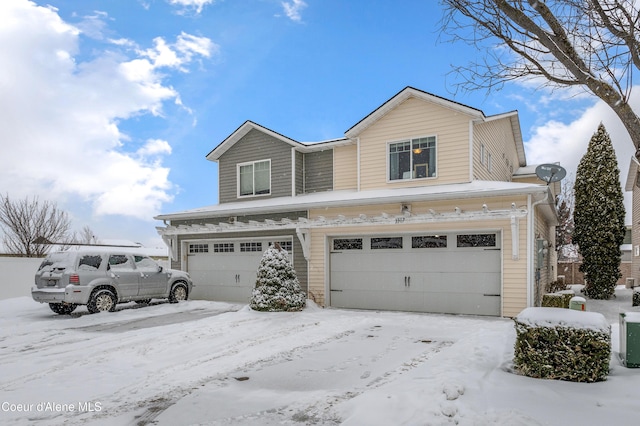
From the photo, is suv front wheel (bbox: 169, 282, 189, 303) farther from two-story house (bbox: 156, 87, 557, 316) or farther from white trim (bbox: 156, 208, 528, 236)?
white trim (bbox: 156, 208, 528, 236)

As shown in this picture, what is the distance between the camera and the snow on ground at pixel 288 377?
14.9 ft

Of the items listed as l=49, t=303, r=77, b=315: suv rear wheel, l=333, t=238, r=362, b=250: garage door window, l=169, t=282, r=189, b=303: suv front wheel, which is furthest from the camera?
l=169, t=282, r=189, b=303: suv front wheel

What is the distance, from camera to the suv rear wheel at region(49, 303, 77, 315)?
12.1m

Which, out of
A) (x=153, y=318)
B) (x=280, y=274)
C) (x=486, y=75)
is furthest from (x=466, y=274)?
(x=153, y=318)

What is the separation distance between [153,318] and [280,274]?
11.7 ft

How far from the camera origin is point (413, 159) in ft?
44.6

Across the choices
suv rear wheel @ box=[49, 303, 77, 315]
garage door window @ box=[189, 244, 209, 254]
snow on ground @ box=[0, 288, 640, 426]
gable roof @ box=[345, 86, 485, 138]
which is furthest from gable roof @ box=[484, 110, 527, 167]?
suv rear wheel @ box=[49, 303, 77, 315]

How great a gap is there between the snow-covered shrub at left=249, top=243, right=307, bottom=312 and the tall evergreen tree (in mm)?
12279

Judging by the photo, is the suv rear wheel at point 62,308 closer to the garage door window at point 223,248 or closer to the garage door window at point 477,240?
the garage door window at point 223,248

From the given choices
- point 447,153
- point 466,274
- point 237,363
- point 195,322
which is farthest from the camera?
point 447,153

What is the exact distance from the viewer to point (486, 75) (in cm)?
693

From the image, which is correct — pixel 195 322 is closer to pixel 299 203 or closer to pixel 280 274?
pixel 280 274

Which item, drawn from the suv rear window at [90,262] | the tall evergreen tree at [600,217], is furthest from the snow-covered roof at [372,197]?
the tall evergreen tree at [600,217]

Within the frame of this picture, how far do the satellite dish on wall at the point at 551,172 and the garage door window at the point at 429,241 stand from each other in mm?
2900
